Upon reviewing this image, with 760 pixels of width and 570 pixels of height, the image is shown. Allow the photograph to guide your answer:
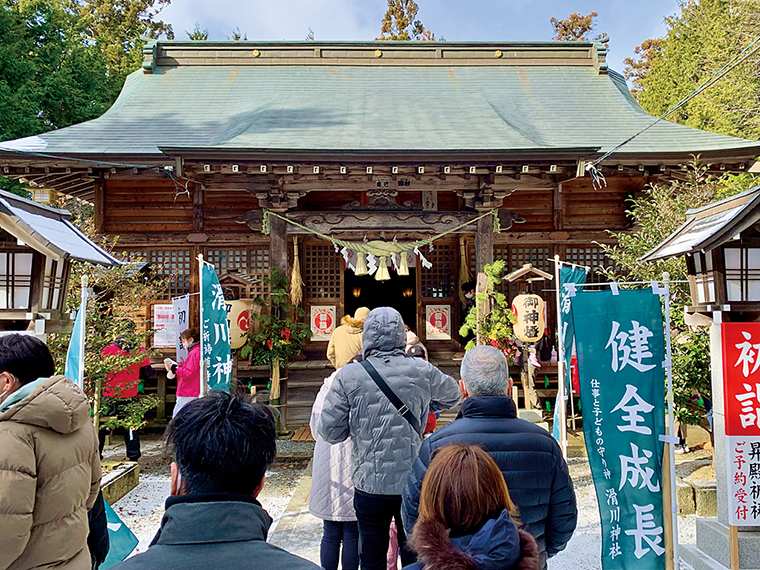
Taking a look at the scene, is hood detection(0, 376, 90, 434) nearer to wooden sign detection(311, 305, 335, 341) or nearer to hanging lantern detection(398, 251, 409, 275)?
hanging lantern detection(398, 251, 409, 275)

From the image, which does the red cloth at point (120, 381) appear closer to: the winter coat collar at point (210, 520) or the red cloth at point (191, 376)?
the red cloth at point (191, 376)

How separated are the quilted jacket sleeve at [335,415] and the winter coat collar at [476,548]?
1.50m

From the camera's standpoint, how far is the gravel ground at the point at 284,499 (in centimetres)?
443

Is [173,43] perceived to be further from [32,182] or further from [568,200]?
[568,200]

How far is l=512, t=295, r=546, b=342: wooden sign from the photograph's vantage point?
7496 mm

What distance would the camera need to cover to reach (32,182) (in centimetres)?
846

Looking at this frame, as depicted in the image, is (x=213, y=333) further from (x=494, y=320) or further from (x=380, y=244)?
(x=494, y=320)

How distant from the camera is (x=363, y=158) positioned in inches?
283

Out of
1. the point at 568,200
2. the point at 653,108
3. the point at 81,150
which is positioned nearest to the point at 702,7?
the point at 653,108

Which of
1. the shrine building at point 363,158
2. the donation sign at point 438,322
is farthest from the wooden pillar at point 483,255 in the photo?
the donation sign at point 438,322

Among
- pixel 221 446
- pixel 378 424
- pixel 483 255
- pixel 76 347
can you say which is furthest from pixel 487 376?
pixel 483 255

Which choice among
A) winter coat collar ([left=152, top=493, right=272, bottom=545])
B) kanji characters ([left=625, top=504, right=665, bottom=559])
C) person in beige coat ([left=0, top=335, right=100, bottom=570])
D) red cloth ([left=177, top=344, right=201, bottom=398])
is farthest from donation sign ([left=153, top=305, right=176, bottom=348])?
winter coat collar ([left=152, top=493, right=272, bottom=545])

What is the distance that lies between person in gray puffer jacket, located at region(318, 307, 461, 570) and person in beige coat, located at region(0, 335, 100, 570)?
1.24 metres

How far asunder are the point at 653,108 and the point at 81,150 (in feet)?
62.6
